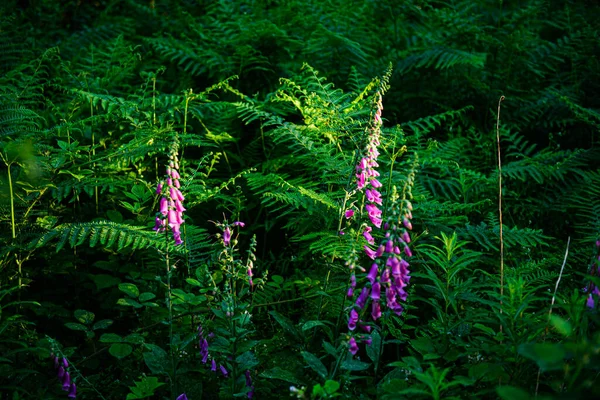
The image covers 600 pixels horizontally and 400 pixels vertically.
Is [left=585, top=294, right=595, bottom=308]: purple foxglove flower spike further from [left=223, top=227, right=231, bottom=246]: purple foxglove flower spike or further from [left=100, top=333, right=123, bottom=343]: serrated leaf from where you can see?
[left=100, top=333, right=123, bottom=343]: serrated leaf

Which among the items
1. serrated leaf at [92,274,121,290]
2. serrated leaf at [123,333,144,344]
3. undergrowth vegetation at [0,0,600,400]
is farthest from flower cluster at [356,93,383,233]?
serrated leaf at [92,274,121,290]

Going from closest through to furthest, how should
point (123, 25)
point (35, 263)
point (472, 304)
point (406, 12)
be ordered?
point (472, 304) → point (35, 263) → point (406, 12) → point (123, 25)

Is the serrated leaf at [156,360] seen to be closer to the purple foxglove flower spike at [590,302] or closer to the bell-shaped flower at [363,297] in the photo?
the bell-shaped flower at [363,297]

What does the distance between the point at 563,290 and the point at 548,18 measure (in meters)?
4.64

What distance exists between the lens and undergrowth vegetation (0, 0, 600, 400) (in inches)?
88.6

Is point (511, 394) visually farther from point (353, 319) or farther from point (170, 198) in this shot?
point (170, 198)

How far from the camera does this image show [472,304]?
3070 millimetres

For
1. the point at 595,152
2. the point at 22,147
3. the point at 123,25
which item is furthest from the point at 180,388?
the point at 123,25

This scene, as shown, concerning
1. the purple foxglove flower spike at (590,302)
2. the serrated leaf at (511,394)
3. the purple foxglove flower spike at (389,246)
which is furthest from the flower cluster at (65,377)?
the purple foxglove flower spike at (590,302)

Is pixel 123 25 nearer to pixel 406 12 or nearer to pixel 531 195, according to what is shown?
pixel 406 12

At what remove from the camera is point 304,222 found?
3277 millimetres

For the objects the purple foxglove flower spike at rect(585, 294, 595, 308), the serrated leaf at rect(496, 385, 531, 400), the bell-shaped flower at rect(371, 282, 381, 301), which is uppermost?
the serrated leaf at rect(496, 385, 531, 400)

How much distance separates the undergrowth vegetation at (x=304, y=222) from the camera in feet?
7.38

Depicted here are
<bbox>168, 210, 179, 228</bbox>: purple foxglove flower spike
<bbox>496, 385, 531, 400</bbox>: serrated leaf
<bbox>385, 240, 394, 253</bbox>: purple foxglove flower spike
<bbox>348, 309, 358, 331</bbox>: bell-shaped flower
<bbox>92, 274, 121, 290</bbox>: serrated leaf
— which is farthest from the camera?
<bbox>92, 274, 121, 290</bbox>: serrated leaf
